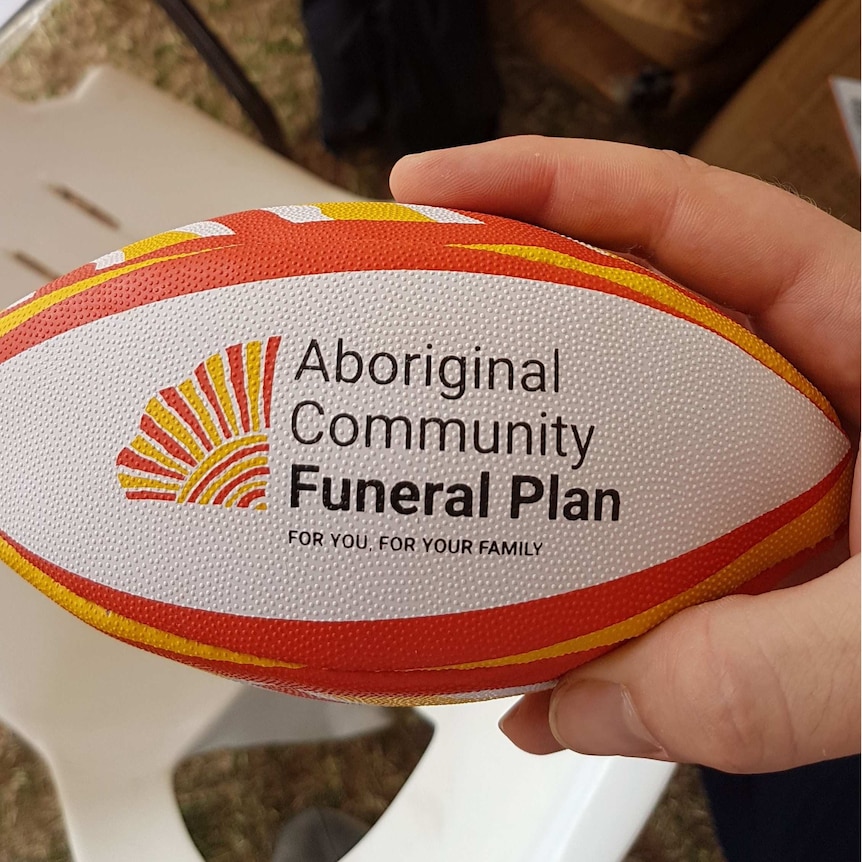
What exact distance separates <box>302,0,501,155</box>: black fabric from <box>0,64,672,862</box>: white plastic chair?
1.17ft

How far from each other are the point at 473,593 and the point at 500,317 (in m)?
0.17

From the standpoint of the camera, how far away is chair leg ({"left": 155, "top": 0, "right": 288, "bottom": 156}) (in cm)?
114

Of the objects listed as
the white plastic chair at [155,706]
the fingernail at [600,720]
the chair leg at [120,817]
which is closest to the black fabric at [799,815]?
the white plastic chair at [155,706]

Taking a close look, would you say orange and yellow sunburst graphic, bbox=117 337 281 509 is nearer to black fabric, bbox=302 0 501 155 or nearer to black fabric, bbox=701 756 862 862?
black fabric, bbox=701 756 862 862

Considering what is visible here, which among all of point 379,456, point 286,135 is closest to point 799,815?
point 379,456

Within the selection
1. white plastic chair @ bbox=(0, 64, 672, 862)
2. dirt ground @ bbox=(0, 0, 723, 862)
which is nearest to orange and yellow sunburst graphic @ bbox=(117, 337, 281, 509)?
white plastic chair @ bbox=(0, 64, 672, 862)

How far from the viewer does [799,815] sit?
924 mm

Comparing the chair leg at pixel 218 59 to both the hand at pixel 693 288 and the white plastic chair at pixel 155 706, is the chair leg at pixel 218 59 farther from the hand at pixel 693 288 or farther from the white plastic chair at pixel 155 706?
the hand at pixel 693 288

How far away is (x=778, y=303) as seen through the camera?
71 centimetres

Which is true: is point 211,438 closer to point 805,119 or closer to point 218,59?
point 218,59

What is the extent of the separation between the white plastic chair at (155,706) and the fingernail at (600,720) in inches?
6.7

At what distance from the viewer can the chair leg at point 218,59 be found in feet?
3.73

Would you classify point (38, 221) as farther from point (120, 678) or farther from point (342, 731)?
point (342, 731)

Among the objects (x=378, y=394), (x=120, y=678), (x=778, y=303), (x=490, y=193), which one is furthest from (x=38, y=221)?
(x=778, y=303)
